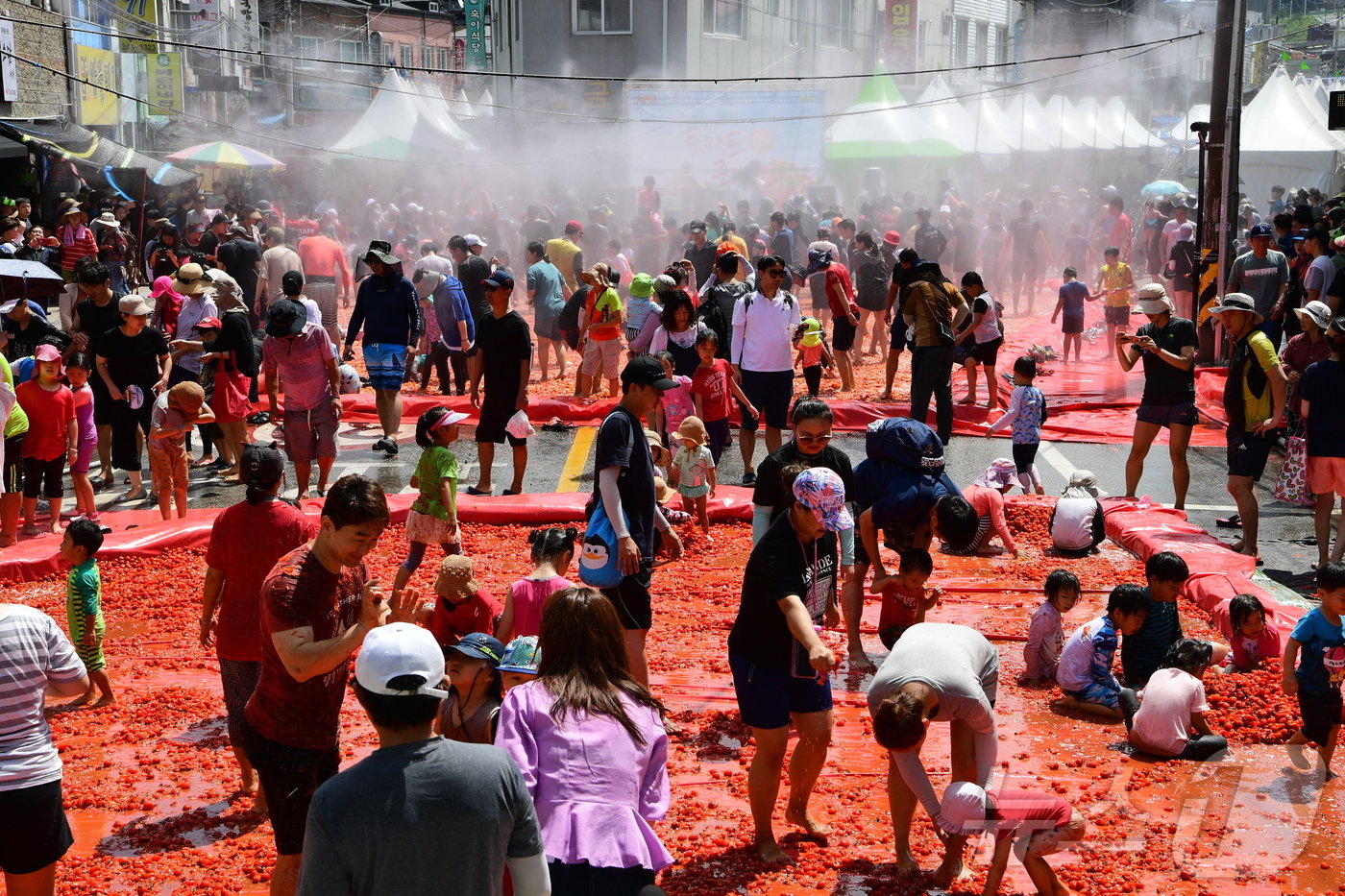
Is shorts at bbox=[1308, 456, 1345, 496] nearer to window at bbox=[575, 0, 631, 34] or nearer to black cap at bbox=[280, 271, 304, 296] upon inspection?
black cap at bbox=[280, 271, 304, 296]

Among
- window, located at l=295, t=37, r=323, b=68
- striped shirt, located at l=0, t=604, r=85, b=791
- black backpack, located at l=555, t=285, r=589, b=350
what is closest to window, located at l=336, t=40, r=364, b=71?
window, located at l=295, t=37, r=323, b=68

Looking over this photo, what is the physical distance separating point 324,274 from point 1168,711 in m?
15.4

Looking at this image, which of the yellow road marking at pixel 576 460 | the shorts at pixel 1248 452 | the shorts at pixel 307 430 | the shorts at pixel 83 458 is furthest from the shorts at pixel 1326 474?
the shorts at pixel 83 458

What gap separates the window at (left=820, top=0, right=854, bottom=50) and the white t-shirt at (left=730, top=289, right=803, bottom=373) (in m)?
40.2

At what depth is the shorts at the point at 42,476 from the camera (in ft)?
34.9

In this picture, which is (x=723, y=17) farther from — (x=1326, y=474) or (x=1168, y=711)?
(x=1168, y=711)

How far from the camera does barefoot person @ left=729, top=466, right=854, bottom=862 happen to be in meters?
5.36

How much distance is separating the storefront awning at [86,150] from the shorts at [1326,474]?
77.9 feet

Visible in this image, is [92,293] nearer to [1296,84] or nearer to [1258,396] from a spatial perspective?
[1258,396]

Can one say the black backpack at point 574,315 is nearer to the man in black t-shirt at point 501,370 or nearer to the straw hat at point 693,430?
the man in black t-shirt at point 501,370

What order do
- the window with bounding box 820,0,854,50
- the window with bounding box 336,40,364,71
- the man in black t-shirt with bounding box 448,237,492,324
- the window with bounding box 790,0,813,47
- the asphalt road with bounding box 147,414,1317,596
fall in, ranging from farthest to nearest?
the window with bounding box 336,40,364,71 < the window with bounding box 820,0,854,50 < the window with bounding box 790,0,813,47 < the man in black t-shirt with bounding box 448,237,492,324 < the asphalt road with bounding box 147,414,1317,596

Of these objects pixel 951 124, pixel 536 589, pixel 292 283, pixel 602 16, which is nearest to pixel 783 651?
pixel 536 589

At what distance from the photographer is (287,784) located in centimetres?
482

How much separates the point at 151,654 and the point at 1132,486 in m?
7.46
